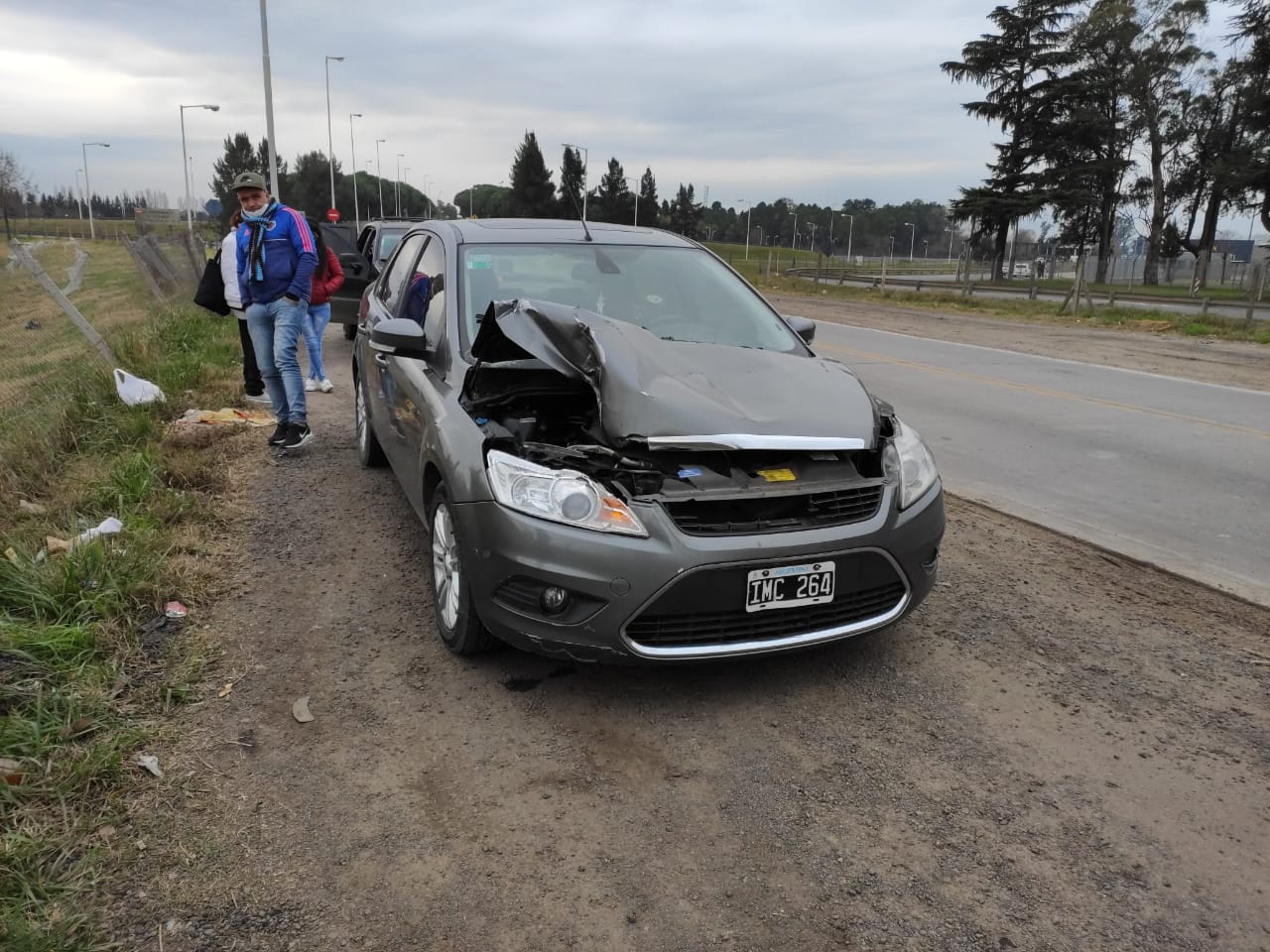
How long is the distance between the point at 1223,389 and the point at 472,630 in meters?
→ 10.7

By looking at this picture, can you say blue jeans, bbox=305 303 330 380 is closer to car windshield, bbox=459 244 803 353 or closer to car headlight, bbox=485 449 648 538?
car windshield, bbox=459 244 803 353

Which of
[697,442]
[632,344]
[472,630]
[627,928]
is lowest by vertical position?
[627,928]

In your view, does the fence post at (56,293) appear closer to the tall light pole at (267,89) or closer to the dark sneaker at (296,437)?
the dark sneaker at (296,437)

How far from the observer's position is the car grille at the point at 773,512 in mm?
3248

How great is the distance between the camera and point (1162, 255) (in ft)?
169

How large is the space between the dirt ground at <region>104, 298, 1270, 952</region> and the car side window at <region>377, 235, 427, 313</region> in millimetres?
1920

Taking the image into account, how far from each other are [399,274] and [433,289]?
1109mm

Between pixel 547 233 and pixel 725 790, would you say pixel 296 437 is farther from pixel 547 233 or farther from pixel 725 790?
pixel 725 790

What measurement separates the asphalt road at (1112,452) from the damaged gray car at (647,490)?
2430mm

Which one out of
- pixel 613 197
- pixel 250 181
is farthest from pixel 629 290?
pixel 613 197

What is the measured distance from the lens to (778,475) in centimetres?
344

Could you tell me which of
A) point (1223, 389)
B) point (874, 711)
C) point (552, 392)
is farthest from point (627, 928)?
point (1223, 389)

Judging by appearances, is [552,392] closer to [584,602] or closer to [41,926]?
[584,602]

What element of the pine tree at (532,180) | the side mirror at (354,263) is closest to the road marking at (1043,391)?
the side mirror at (354,263)
